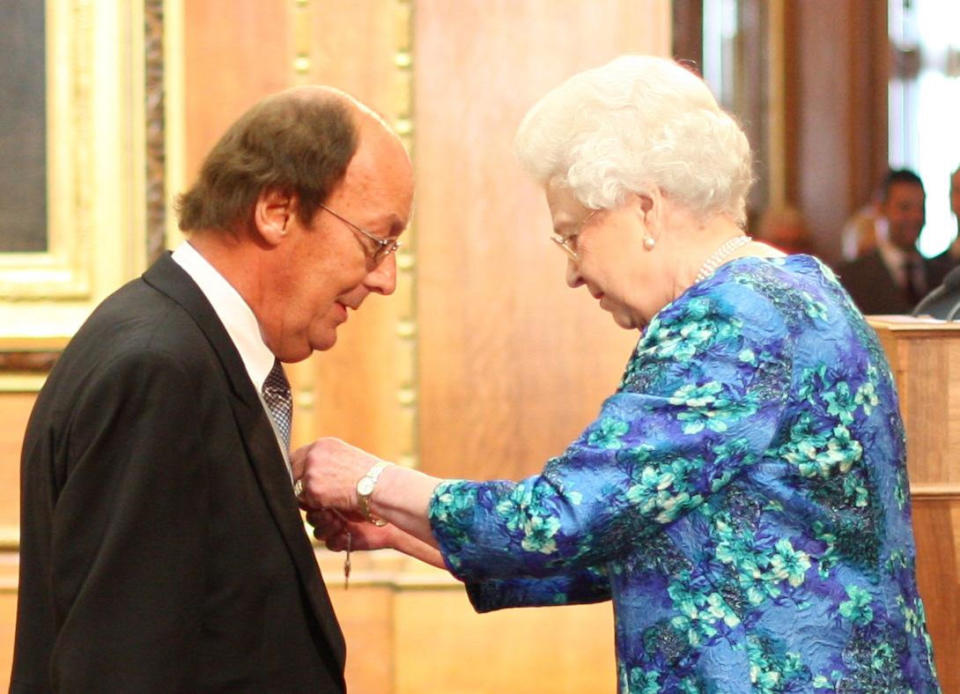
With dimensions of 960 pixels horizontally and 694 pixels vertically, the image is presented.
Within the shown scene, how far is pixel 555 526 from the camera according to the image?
1.90 m

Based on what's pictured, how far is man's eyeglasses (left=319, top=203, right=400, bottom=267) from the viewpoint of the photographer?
211cm

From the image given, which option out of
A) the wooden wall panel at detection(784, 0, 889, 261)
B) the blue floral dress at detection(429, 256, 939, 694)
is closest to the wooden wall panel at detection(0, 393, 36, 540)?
the blue floral dress at detection(429, 256, 939, 694)

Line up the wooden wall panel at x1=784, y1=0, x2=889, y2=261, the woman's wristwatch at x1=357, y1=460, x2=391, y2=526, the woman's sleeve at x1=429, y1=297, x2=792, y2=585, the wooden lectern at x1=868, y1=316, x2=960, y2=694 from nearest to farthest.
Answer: the woman's sleeve at x1=429, y1=297, x2=792, y2=585, the woman's wristwatch at x1=357, y1=460, x2=391, y2=526, the wooden lectern at x1=868, y1=316, x2=960, y2=694, the wooden wall panel at x1=784, y1=0, x2=889, y2=261

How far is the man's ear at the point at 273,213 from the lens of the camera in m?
2.05

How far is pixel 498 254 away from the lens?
157 inches

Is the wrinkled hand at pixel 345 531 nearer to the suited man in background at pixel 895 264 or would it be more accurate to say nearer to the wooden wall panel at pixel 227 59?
the wooden wall panel at pixel 227 59

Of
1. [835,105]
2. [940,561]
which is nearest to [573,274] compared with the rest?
[940,561]

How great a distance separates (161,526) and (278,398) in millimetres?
499

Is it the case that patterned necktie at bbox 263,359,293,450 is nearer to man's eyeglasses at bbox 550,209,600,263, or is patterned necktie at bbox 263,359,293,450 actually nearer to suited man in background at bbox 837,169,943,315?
man's eyeglasses at bbox 550,209,600,263

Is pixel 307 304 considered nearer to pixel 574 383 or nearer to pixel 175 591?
pixel 175 591

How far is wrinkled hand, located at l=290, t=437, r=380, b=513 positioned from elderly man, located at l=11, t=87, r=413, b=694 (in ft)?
0.17

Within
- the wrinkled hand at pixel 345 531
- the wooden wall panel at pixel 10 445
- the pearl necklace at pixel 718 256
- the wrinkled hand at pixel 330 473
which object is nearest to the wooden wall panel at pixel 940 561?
the pearl necklace at pixel 718 256

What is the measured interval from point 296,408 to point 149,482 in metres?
2.31

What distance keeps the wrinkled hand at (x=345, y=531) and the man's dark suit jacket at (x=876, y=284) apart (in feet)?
15.5
